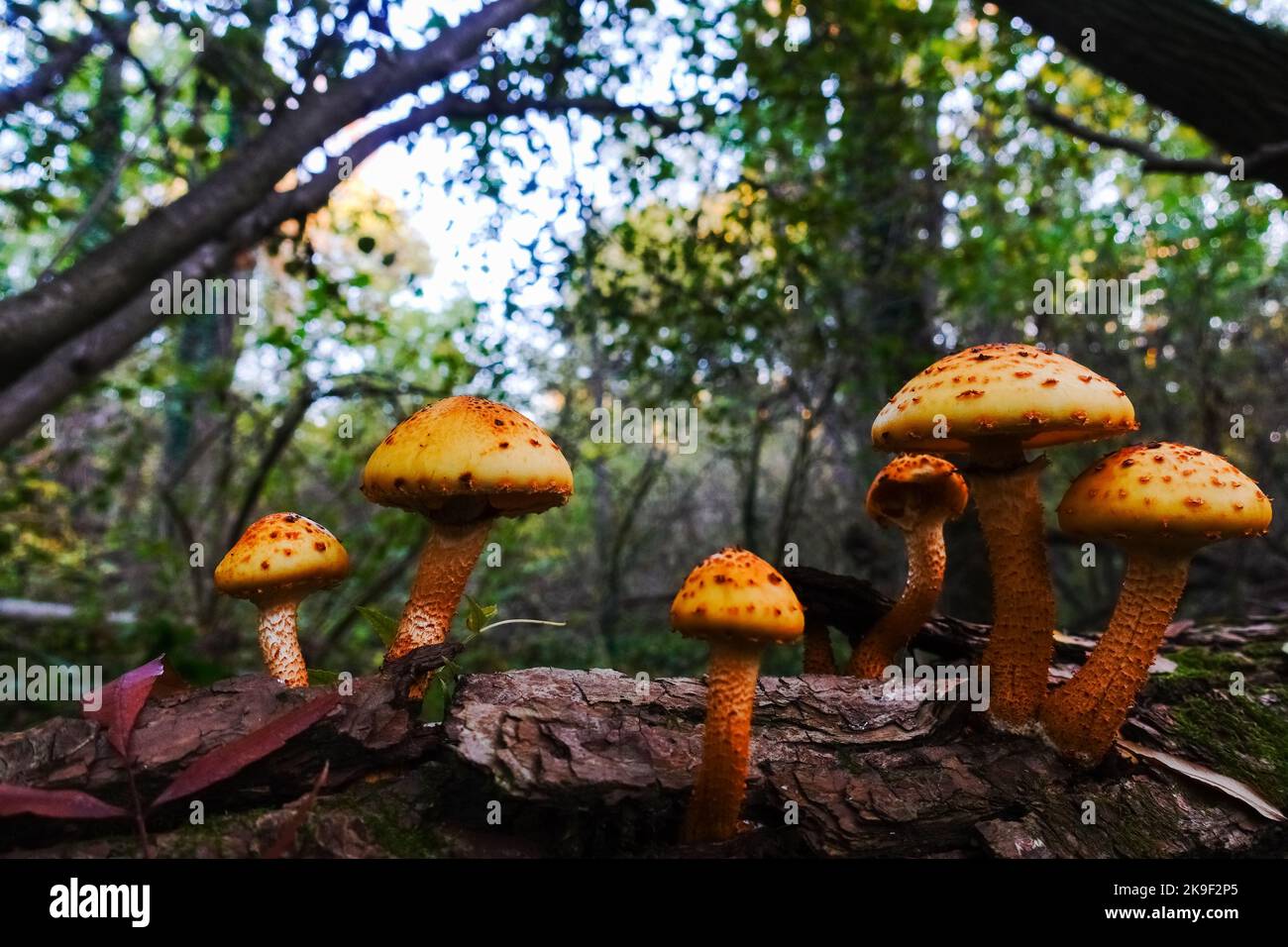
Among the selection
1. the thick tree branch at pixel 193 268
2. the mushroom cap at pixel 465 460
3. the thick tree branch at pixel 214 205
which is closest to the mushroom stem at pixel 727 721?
the mushroom cap at pixel 465 460

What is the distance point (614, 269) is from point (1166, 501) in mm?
3828

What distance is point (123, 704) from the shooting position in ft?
5.90

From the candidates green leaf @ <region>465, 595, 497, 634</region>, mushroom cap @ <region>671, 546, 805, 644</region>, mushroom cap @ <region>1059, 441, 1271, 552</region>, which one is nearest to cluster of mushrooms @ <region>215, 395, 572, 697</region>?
green leaf @ <region>465, 595, 497, 634</region>

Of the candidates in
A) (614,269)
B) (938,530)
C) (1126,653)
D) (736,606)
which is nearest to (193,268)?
(614,269)

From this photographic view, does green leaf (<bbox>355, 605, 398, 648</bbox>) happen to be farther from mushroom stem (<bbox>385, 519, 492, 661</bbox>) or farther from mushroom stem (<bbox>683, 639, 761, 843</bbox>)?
mushroom stem (<bbox>683, 639, 761, 843</bbox>)

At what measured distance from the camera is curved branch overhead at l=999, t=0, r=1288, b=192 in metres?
3.63

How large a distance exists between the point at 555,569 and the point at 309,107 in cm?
724

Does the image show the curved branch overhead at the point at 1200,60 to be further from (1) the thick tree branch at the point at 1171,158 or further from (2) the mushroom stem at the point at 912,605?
(2) the mushroom stem at the point at 912,605

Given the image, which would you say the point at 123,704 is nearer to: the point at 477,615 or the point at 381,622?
the point at 381,622

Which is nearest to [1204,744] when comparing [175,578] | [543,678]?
[543,678]

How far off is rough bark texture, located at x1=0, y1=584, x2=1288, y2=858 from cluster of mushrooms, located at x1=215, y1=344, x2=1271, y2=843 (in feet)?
0.54

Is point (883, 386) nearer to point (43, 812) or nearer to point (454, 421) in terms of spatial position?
point (454, 421)

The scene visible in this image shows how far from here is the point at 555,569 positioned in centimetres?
1024

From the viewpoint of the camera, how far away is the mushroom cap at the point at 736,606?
1569mm
